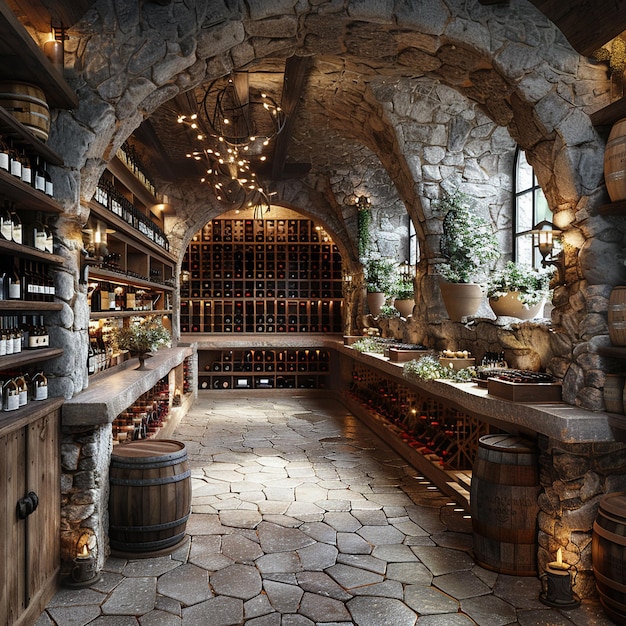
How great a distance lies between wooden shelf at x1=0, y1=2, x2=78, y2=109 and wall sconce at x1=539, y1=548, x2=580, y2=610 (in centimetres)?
391

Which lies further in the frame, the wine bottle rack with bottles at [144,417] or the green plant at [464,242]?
the green plant at [464,242]

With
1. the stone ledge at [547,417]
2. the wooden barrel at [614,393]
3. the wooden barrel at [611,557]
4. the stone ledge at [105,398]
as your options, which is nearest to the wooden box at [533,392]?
the stone ledge at [547,417]

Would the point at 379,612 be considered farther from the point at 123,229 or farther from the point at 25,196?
the point at 123,229

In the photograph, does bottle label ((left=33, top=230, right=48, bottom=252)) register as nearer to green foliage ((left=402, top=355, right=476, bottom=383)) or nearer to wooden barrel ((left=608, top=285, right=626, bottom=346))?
green foliage ((left=402, top=355, right=476, bottom=383))

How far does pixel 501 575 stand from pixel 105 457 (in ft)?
8.67

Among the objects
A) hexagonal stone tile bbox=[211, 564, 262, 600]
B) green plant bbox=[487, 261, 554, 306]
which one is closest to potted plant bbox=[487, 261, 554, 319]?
green plant bbox=[487, 261, 554, 306]

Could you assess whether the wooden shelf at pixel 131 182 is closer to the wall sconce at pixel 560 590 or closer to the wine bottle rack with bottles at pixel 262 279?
the wine bottle rack with bottles at pixel 262 279

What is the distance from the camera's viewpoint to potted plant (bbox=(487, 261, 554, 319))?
464 cm

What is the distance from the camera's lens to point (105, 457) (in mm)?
3619

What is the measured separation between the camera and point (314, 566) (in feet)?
11.6

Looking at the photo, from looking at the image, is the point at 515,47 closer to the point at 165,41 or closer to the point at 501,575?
the point at 165,41

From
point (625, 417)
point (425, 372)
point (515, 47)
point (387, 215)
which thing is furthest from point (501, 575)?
point (387, 215)

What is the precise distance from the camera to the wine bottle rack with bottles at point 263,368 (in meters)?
11.4

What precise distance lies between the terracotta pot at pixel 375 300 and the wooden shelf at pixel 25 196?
6.64 meters
